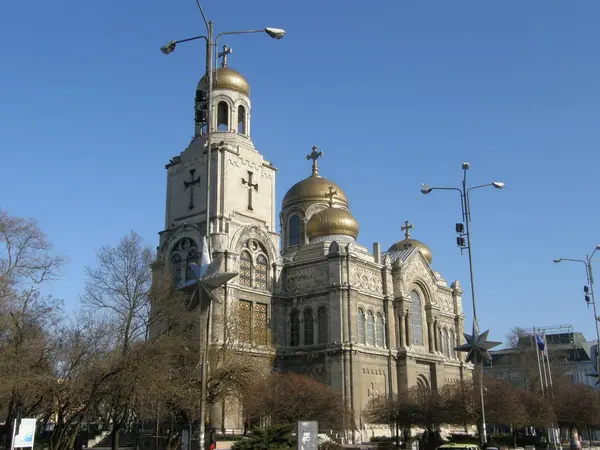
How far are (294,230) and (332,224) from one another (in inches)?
318

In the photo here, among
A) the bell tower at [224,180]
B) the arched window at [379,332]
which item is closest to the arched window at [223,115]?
the bell tower at [224,180]

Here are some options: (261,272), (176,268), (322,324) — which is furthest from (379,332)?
(176,268)

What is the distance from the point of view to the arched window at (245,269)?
51.6 m

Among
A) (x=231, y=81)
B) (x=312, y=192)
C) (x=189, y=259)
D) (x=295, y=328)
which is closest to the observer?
(x=189, y=259)

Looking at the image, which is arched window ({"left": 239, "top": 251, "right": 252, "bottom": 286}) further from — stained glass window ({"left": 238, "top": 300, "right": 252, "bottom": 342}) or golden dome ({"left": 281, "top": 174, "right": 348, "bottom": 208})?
golden dome ({"left": 281, "top": 174, "right": 348, "bottom": 208})

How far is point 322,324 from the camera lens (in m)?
52.9

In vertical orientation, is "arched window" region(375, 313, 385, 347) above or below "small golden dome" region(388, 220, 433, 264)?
below

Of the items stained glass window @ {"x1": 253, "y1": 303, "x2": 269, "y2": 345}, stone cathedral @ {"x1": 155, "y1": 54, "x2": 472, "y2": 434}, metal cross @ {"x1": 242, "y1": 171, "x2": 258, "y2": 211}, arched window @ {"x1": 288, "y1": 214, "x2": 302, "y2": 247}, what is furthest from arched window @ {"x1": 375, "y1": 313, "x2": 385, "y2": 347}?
metal cross @ {"x1": 242, "y1": 171, "x2": 258, "y2": 211}

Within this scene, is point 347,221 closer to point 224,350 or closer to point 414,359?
point 414,359

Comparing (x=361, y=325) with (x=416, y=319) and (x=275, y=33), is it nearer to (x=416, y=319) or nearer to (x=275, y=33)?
(x=416, y=319)

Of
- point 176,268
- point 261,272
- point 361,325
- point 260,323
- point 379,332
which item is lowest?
point 379,332

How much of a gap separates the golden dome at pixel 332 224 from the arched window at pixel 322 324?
8.24 meters

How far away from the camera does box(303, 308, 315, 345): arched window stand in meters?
53.4

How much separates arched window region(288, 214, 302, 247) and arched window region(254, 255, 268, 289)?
37.5ft
